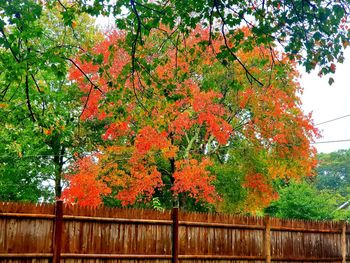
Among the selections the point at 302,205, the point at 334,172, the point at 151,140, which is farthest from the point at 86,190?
the point at 334,172

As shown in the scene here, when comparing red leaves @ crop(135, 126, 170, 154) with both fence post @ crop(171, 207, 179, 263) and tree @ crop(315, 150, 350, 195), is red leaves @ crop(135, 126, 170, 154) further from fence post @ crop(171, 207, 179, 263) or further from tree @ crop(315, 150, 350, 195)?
tree @ crop(315, 150, 350, 195)

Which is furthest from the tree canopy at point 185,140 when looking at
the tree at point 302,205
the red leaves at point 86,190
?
the tree at point 302,205

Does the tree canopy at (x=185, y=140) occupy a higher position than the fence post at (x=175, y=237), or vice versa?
the tree canopy at (x=185, y=140)

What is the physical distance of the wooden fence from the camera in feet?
26.4

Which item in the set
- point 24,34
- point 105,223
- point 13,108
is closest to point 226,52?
point 24,34

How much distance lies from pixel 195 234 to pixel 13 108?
439 cm

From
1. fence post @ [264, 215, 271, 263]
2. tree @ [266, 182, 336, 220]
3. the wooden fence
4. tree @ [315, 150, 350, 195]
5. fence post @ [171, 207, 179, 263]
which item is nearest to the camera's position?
the wooden fence

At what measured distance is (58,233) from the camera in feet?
27.2

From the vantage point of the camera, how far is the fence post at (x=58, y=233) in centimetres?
821

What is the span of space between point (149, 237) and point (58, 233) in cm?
183

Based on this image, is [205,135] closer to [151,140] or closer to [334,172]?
[151,140]

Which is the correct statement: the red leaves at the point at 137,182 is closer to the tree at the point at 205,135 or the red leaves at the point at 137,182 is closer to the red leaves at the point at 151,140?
the tree at the point at 205,135

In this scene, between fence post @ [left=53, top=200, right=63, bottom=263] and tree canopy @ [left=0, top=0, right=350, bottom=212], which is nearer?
fence post @ [left=53, top=200, right=63, bottom=263]

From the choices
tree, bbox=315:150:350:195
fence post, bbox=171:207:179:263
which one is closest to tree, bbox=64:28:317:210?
fence post, bbox=171:207:179:263
